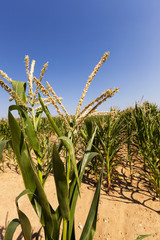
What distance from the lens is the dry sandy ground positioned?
1.56 metres

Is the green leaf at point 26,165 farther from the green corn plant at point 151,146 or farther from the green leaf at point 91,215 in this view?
the green corn plant at point 151,146

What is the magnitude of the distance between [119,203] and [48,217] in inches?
72.5

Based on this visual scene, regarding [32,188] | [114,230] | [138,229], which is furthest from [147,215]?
[32,188]

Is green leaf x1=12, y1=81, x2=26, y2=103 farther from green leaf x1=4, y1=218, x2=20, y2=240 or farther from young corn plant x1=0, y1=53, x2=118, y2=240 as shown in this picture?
green leaf x1=4, y1=218, x2=20, y2=240

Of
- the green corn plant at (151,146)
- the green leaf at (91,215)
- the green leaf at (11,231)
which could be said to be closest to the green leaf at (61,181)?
the green leaf at (91,215)

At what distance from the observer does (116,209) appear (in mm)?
1900

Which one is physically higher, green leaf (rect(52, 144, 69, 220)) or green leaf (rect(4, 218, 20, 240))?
green leaf (rect(52, 144, 69, 220))

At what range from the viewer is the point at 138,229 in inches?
61.5

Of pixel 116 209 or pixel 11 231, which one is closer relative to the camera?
pixel 11 231

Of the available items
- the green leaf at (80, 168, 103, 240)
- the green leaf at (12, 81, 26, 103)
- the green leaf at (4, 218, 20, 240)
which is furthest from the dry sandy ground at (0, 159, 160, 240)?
the green leaf at (12, 81, 26, 103)

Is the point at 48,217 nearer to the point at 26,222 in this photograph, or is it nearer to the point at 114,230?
the point at 26,222

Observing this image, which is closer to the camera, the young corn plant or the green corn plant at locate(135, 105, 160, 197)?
the young corn plant

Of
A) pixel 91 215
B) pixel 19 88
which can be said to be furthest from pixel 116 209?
pixel 19 88

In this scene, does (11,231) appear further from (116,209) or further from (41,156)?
(116,209)
